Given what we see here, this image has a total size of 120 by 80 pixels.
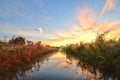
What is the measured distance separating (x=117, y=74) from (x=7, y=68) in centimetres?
848

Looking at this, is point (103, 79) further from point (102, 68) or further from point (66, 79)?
point (102, 68)

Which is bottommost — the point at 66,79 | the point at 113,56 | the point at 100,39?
the point at 66,79

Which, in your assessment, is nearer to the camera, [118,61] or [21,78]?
[21,78]

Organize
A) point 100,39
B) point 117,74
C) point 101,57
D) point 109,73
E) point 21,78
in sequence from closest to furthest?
point 21,78
point 117,74
point 109,73
point 101,57
point 100,39

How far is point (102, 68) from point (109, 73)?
2597 mm

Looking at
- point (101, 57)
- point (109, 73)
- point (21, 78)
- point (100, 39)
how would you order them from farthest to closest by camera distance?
point (100, 39)
point (101, 57)
point (109, 73)
point (21, 78)

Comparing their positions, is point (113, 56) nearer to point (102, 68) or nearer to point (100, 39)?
point (102, 68)

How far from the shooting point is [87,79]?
1655 cm

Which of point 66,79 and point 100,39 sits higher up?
point 100,39

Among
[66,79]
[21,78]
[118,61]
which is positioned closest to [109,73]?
[118,61]

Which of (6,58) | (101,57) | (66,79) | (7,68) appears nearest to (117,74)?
(66,79)

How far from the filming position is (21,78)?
16328mm

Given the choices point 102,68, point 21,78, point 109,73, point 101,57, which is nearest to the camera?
point 21,78

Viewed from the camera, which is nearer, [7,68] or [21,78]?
[21,78]
